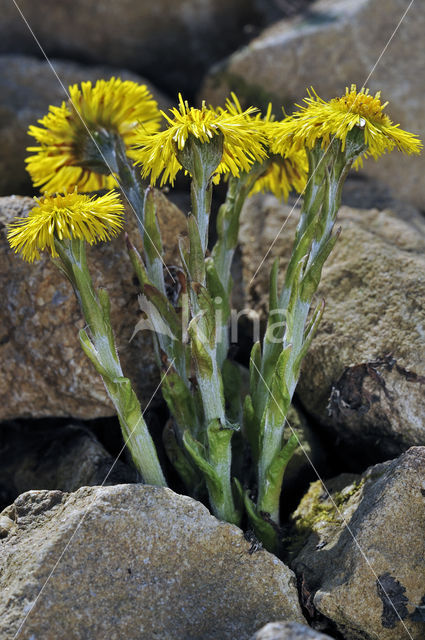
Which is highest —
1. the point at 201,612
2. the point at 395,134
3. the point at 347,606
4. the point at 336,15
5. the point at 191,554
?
→ the point at 336,15

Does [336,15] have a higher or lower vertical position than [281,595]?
higher

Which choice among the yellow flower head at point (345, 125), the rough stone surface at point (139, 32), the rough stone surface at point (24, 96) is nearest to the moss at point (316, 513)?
the yellow flower head at point (345, 125)

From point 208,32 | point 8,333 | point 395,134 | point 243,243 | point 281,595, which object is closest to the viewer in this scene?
point 281,595

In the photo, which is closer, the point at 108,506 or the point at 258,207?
the point at 108,506

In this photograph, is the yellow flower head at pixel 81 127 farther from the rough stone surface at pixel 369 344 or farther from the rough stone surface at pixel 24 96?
the rough stone surface at pixel 24 96

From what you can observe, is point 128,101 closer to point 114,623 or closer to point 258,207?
point 258,207

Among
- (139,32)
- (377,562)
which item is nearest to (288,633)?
(377,562)

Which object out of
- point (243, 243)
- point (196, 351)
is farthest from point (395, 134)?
point (243, 243)

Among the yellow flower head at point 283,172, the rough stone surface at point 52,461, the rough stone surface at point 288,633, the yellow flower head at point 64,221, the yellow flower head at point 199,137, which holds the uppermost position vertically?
the yellow flower head at point 199,137
